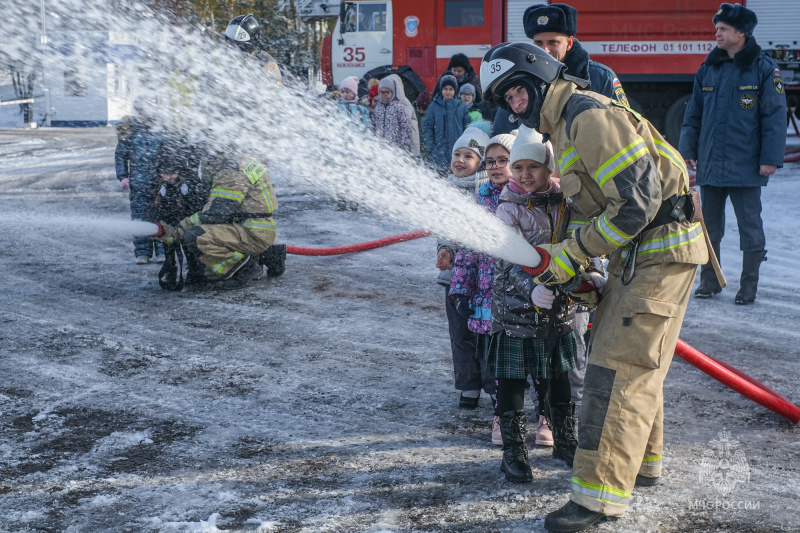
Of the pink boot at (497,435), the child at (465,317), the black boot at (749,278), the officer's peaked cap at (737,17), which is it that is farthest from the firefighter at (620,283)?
the black boot at (749,278)

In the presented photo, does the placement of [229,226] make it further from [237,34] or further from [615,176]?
[615,176]

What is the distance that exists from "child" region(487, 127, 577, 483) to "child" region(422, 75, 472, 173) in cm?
680

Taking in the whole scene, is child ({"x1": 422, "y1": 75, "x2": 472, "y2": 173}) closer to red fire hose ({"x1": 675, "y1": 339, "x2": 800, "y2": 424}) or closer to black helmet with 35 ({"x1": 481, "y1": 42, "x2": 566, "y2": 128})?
red fire hose ({"x1": 675, "y1": 339, "x2": 800, "y2": 424})

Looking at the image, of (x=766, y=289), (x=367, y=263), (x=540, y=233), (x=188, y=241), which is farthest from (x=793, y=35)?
(x=540, y=233)

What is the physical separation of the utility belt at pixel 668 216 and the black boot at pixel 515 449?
0.81 metres

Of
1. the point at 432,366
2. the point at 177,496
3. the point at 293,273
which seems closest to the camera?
the point at 177,496

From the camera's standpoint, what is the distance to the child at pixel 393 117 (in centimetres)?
1027

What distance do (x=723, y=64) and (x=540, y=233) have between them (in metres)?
3.44

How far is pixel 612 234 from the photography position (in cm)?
267

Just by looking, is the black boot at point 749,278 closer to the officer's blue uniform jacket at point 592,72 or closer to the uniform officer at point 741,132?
the uniform officer at point 741,132

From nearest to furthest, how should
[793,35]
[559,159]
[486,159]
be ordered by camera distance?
[559,159] → [486,159] → [793,35]

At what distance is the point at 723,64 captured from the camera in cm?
590

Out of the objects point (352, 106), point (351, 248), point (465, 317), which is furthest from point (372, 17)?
point (465, 317)

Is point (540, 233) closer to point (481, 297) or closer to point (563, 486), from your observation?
point (481, 297)
